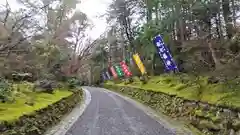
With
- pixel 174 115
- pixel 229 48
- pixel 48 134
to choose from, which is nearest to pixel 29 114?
pixel 48 134

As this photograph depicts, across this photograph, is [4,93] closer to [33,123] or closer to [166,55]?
[33,123]

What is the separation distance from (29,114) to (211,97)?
5.15 m

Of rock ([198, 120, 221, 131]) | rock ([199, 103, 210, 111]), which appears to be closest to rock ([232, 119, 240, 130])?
rock ([198, 120, 221, 131])

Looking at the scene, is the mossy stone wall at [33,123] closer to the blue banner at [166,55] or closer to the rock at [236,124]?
the rock at [236,124]

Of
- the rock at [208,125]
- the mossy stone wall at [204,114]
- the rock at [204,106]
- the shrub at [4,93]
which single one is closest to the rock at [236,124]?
the mossy stone wall at [204,114]

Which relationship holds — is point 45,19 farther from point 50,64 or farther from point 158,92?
point 158,92

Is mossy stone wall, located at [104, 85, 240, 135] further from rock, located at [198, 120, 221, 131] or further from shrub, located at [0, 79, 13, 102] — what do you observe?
shrub, located at [0, 79, 13, 102]

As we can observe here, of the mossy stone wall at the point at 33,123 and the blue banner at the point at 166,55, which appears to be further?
the blue banner at the point at 166,55

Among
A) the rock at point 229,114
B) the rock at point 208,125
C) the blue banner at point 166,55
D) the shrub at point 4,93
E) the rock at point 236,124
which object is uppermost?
the blue banner at point 166,55

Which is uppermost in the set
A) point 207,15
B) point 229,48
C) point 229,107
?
point 207,15

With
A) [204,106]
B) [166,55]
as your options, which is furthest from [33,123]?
[166,55]

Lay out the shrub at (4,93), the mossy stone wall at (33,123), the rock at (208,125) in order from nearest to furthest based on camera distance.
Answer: the mossy stone wall at (33,123)
the rock at (208,125)
the shrub at (4,93)

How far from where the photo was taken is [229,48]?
10.8 meters

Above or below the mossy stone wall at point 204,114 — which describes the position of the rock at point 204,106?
above
